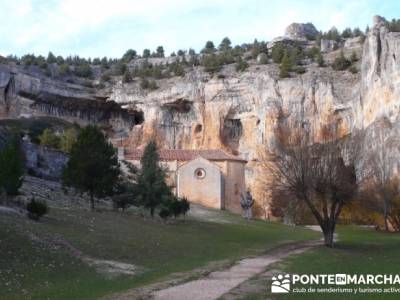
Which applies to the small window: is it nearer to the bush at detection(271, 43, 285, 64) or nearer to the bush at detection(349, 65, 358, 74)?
the bush at detection(349, 65, 358, 74)

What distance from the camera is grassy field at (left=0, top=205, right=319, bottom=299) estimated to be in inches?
552

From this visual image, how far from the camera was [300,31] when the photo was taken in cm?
11838

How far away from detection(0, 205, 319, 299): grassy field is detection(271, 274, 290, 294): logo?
11.9 ft

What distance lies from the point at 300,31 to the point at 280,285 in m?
110

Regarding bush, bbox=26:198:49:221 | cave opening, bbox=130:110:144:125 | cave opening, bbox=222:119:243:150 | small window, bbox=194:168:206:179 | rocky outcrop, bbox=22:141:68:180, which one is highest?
cave opening, bbox=130:110:144:125

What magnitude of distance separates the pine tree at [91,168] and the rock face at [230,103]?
4151 centimetres

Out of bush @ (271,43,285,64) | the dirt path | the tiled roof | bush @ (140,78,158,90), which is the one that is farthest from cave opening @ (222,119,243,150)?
the dirt path

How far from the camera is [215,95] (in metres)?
86.8

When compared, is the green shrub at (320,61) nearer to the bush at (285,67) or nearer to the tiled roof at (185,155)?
the bush at (285,67)

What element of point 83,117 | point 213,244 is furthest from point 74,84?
point 213,244

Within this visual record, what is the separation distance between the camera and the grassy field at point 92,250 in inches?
552

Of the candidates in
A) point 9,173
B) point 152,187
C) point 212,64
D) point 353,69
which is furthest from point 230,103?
point 9,173

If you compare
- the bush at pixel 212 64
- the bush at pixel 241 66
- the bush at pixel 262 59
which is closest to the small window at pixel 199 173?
the bush at pixel 241 66

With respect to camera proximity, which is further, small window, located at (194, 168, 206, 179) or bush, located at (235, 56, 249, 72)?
bush, located at (235, 56, 249, 72)
